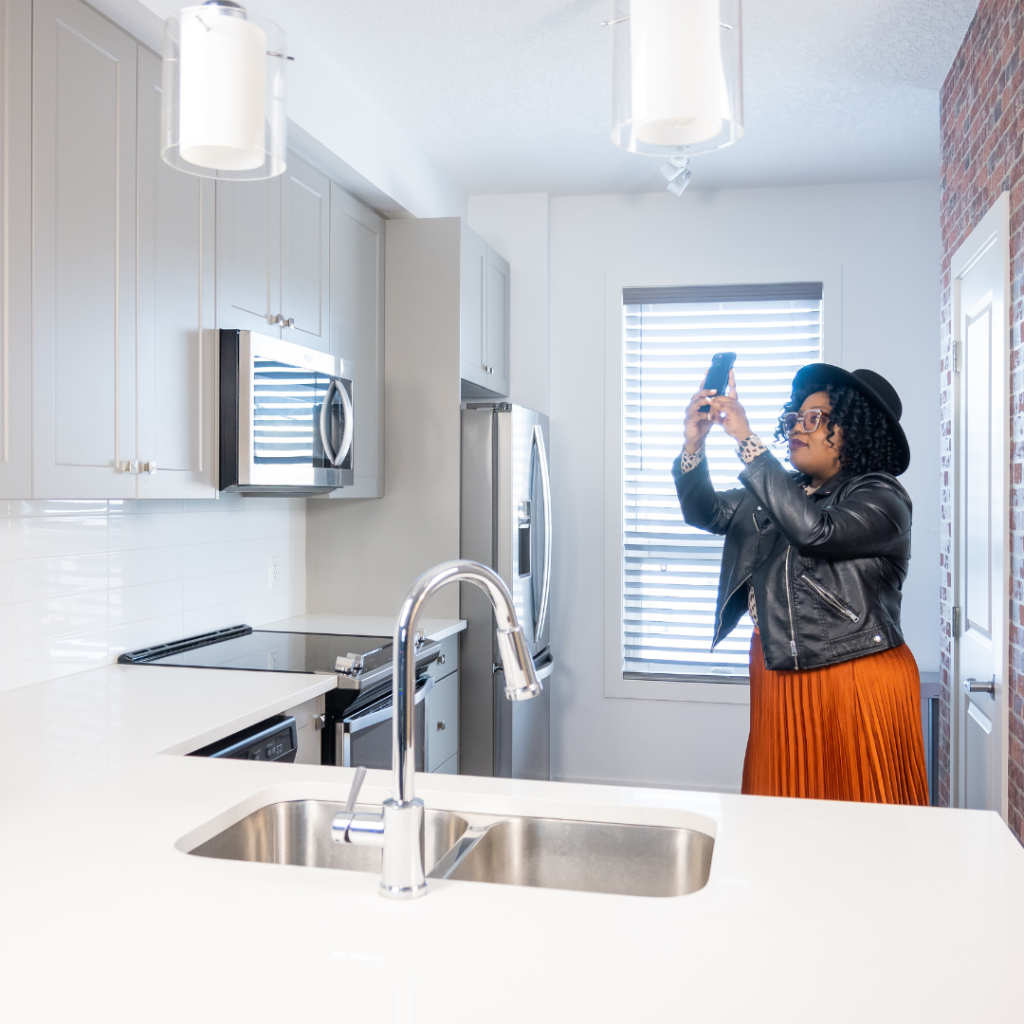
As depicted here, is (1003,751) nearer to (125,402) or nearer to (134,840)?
(134,840)

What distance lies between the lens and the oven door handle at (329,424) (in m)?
2.92

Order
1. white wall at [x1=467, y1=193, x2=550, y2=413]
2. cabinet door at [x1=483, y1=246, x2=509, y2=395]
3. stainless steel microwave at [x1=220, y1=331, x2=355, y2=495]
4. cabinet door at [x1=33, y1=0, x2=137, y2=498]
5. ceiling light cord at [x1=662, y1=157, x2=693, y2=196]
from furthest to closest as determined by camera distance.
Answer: white wall at [x1=467, y1=193, x2=550, y2=413], cabinet door at [x1=483, y1=246, x2=509, y2=395], ceiling light cord at [x1=662, y1=157, x2=693, y2=196], stainless steel microwave at [x1=220, y1=331, x2=355, y2=495], cabinet door at [x1=33, y1=0, x2=137, y2=498]

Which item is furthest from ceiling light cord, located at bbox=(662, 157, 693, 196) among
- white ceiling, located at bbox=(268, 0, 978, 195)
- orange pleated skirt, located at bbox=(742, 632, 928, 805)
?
orange pleated skirt, located at bbox=(742, 632, 928, 805)

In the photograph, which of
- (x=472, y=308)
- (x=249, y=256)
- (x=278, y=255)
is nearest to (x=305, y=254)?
(x=278, y=255)

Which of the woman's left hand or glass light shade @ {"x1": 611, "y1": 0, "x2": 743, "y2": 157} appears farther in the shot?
the woman's left hand

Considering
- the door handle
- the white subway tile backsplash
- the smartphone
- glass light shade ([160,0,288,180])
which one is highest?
glass light shade ([160,0,288,180])

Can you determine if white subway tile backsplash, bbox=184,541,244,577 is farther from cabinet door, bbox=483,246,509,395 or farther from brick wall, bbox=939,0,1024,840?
brick wall, bbox=939,0,1024,840

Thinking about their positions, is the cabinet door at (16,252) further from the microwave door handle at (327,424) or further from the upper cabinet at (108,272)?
the microwave door handle at (327,424)

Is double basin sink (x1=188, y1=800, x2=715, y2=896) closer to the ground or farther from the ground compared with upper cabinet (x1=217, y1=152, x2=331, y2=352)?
closer to the ground

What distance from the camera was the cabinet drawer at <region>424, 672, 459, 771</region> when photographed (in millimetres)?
3166

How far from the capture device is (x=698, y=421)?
2506 mm

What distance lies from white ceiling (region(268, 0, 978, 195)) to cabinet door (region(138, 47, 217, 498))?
0.78 meters

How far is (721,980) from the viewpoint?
0.84 m

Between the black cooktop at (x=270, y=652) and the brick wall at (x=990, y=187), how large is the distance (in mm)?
→ 1592
